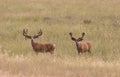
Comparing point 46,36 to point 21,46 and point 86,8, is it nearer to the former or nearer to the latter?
point 21,46

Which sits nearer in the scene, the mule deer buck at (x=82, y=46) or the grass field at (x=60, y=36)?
the grass field at (x=60, y=36)

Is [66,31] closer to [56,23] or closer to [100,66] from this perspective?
[56,23]

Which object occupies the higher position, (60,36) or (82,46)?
(82,46)


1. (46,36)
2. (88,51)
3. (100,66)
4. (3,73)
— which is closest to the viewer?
(3,73)

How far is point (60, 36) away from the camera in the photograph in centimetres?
2333

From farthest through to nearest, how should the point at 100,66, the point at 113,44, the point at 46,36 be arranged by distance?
the point at 46,36
the point at 113,44
the point at 100,66

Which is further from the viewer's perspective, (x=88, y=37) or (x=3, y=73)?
(x=88, y=37)

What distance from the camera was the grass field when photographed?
41.1 ft

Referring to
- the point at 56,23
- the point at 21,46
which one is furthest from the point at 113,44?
the point at 56,23

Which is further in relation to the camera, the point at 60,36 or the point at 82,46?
the point at 60,36

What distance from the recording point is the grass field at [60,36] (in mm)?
12516

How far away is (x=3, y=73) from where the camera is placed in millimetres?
11367

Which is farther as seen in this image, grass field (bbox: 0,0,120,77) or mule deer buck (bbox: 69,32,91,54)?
mule deer buck (bbox: 69,32,91,54)

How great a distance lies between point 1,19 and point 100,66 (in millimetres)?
17127
